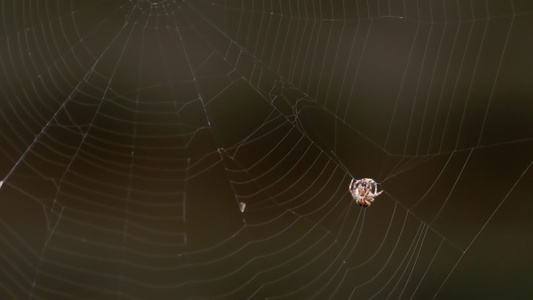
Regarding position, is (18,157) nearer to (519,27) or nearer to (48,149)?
(48,149)

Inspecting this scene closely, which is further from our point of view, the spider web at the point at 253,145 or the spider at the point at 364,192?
the spider web at the point at 253,145

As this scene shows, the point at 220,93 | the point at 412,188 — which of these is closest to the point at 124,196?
the point at 220,93

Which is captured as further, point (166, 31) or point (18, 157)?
point (166, 31)

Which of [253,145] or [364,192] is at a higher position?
[253,145]

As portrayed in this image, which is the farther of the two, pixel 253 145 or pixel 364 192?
pixel 253 145
